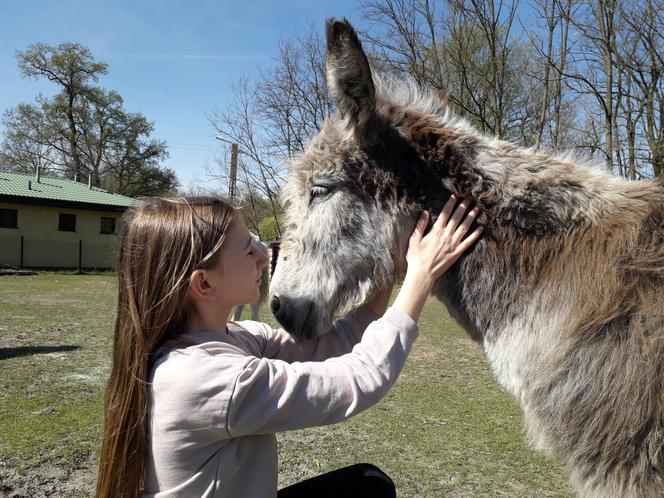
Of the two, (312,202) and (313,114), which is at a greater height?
(313,114)

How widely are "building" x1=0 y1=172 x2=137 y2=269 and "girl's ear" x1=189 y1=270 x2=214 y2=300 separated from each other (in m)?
25.7

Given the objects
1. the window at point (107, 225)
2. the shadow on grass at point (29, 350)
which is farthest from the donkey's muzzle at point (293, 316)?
the window at point (107, 225)

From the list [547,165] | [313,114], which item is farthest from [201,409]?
[313,114]

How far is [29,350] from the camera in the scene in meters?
8.06

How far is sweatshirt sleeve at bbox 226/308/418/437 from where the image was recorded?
5.32 ft

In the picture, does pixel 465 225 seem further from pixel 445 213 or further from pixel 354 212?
pixel 354 212

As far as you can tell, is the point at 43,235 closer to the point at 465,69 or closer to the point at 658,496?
the point at 465,69

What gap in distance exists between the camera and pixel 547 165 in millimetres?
2070

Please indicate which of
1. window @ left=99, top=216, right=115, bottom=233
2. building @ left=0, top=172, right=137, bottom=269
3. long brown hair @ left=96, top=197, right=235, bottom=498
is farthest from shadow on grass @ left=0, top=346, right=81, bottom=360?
window @ left=99, top=216, right=115, bottom=233

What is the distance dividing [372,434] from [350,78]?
3.82 meters

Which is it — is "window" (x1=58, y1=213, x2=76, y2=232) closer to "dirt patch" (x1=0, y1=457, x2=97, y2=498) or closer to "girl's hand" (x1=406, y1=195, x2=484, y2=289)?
"dirt patch" (x1=0, y1=457, x2=97, y2=498)

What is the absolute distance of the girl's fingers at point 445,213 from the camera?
2014 millimetres

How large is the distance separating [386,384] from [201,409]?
617mm

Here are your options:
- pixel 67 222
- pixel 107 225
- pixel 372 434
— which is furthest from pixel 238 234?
pixel 107 225
